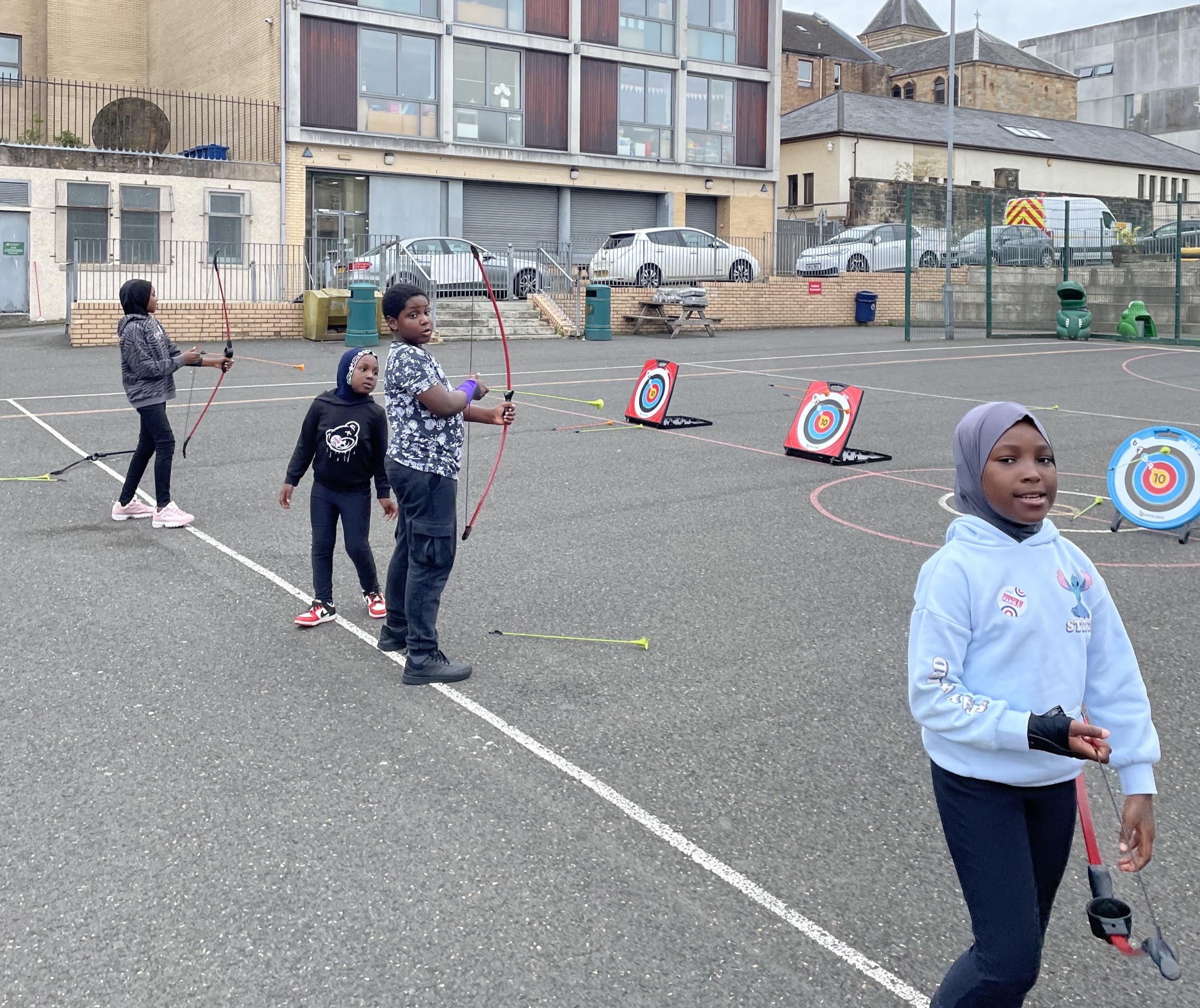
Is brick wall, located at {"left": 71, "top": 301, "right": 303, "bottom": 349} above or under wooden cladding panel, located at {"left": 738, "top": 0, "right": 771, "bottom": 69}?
under

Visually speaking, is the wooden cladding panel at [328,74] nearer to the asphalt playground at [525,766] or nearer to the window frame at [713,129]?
the window frame at [713,129]

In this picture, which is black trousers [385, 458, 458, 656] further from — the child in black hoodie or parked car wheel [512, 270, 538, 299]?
parked car wheel [512, 270, 538, 299]

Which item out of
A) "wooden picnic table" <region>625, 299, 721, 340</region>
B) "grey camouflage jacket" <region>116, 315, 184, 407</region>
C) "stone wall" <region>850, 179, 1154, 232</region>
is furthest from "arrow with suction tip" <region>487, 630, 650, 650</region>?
"stone wall" <region>850, 179, 1154, 232</region>

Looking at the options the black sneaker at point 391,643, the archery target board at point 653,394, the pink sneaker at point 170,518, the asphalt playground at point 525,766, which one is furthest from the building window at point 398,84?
the black sneaker at point 391,643

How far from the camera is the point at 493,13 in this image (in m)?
37.0

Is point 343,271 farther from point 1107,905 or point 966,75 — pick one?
point 966,75

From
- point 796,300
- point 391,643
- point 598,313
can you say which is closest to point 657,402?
point 391,643

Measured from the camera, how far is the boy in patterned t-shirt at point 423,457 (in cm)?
613

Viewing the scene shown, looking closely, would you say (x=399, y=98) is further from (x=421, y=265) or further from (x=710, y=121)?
(x=710, y=121)

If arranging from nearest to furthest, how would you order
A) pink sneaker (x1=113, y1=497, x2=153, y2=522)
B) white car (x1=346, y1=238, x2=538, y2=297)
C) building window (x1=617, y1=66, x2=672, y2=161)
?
pink sneaker (x1=113, y1=497, x2=153, y2=522), white car (x1=346, y1=238, x2=538, y2=297), building window (x1=617, y1=66, x2=672, y2=161)

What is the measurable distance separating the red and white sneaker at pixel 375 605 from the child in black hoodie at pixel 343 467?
13 centimetres

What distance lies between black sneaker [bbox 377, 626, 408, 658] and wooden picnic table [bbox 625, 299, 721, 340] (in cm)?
2469

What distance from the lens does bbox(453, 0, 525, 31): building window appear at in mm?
36500

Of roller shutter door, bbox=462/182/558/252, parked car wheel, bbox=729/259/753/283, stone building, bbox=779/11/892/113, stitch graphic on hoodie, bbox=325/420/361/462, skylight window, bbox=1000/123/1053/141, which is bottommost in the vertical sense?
stitch graphic on hoodie, bbox=325/420/361/462
